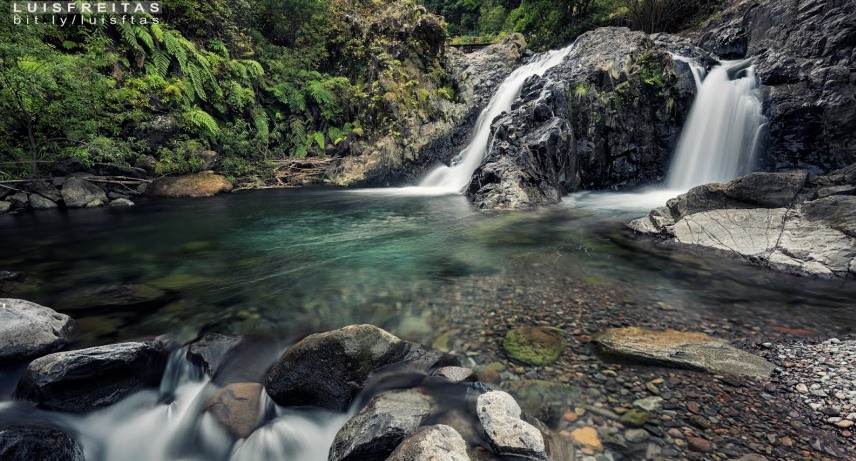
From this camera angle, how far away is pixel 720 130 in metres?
11.9

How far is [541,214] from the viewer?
9852mm

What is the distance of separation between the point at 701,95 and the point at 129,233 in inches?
718

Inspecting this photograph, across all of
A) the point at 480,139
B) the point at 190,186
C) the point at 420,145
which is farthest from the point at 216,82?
the point at 480,139

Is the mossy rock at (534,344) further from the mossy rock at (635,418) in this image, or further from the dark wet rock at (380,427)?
the dark wet rock at (380,427)

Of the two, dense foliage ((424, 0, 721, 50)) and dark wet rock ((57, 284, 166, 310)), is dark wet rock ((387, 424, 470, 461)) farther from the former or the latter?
dense foliage ((424, 0, 721, 50))

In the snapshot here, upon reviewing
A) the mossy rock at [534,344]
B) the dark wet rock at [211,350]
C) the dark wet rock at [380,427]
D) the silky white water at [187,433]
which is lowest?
the silky white water at [187,433]

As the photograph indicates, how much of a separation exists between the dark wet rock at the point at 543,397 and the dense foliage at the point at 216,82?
1365 cm

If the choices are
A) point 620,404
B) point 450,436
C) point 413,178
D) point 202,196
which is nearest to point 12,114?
point 202,196

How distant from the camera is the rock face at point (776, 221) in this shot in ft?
17.9

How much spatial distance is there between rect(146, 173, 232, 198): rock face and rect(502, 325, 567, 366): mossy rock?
14.5 meters

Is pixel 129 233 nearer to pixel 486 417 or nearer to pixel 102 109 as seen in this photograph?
pixel 102 109

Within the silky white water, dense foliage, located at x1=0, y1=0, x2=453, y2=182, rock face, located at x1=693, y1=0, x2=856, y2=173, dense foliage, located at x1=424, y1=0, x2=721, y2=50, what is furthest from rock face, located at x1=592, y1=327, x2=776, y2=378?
dense foliage, located at x1=424, y1=0, x2=721, y2=50

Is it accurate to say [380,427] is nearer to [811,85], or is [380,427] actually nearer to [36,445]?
[36,445]

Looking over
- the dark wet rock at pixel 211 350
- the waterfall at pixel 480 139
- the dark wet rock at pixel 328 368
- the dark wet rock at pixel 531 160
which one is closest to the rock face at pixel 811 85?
the dark wet rock at pixel 531 160
